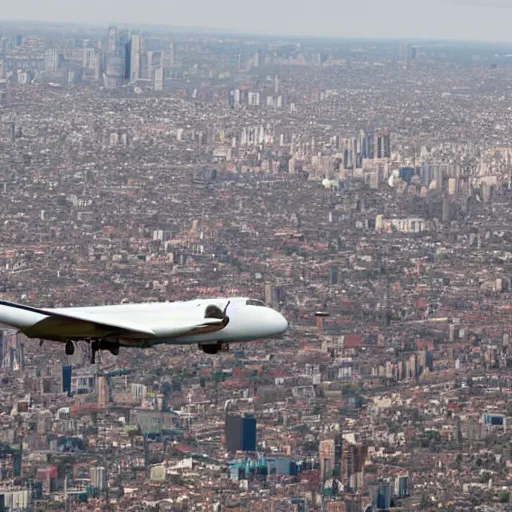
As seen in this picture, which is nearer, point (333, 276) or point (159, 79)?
point (333, 276)

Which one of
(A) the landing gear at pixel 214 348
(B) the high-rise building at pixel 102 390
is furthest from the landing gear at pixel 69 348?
(B) the high-rise building at pixel 102 390

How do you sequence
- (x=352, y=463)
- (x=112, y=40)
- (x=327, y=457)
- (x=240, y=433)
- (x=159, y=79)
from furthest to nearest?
(x=112, y=40) < (x=159, y=79) < (x=240, y=433) < (x=327, y=457) < (x=352, y=463)

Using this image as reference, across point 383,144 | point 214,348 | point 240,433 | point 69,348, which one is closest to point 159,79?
point 383,144

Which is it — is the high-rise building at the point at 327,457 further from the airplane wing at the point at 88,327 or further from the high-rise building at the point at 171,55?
the high-rise building at the point at 171,55

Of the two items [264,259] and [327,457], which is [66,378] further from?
[264,259]

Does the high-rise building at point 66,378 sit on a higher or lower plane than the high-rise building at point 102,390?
lower

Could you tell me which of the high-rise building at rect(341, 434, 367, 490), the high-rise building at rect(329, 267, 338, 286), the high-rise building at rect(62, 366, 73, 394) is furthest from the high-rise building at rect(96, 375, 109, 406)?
the high-rise building at rect(329, 267, 338, 286)
